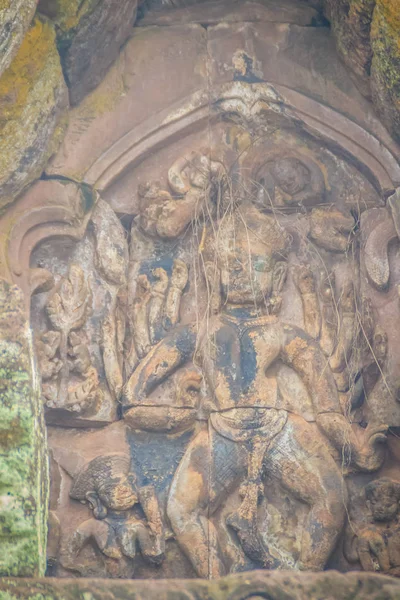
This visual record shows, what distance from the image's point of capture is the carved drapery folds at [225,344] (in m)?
6.10

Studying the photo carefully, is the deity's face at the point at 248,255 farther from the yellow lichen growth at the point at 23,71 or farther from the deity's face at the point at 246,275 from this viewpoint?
the yellow lichen growth at the point at 23,71

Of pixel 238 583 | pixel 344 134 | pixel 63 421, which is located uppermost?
pixel 344 134

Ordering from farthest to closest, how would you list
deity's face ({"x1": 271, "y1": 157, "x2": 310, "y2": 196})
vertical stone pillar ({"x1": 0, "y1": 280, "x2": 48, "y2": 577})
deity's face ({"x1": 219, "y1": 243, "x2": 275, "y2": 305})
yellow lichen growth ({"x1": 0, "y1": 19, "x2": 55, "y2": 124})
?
deity's face ({"x1": 271, "y1": 157, "x2": 310, "y2": 196})
deity's face ({"x1": 219, "y1": 243, "x2": 275, "y2": 305})
yellow lichen growth ({"x1": 0, "y1": 19, "x2": 55, "y2": 124})
vertical stone pillar ({"x1": 0, "y1": 280, "x2": 48, "y2": 577})

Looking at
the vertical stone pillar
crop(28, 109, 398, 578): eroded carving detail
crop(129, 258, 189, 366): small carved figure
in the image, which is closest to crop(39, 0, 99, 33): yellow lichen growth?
crop(28, 109, 398, 578): eroded carving detail

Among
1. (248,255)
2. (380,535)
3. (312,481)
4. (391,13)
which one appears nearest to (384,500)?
(380,535)

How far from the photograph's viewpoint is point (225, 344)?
6.45m

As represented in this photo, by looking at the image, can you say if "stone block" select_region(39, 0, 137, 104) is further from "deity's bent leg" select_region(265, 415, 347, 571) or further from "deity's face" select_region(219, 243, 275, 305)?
"deity's bent leg" select_region(265, 415, 347, 571)

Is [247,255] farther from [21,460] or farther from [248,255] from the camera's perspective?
[21,460]

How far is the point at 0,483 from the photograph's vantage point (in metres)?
5.11

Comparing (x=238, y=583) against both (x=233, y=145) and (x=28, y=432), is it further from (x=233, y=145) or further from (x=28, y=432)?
(x=233, y=145)

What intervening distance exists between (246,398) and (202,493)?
54 cm

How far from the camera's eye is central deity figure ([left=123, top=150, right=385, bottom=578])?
6.09m

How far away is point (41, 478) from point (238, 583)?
987 mm

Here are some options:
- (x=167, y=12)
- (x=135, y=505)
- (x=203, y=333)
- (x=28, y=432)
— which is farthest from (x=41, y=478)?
(x=167, y=12)
